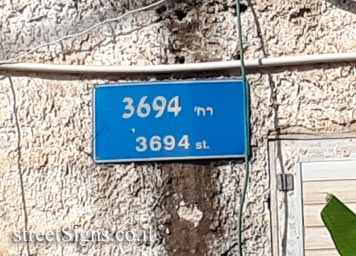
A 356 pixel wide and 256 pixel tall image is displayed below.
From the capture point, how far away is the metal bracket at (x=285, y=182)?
2.77m

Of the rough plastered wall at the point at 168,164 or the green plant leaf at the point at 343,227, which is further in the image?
the rough plastered wall at the point at 168,164

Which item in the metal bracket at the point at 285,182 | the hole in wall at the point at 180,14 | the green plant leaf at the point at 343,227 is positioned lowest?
the green plant leaf at the point at 343,227

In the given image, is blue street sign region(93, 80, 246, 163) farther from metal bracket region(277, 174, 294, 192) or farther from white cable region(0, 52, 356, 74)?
metal bracket region(277, 174, 294, 192)

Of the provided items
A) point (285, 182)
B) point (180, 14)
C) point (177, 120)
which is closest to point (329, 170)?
point (285, 182)

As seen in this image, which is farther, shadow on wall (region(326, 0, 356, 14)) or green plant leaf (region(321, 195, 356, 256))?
shadow on wall (region(326, 0, 356, 14))

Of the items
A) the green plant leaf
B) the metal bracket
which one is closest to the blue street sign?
the metal bracket

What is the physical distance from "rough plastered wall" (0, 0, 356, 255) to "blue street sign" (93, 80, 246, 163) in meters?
0.05

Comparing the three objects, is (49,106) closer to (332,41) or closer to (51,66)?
(51,66)

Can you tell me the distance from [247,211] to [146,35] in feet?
2.57

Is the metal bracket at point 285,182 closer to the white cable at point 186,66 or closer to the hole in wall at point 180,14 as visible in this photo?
the white cable at point 186,66

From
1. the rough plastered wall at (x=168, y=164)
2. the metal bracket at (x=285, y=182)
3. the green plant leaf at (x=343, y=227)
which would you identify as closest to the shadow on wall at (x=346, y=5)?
the rough plastered wall at (x=168, y=164)

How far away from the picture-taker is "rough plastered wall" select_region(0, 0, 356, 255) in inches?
110

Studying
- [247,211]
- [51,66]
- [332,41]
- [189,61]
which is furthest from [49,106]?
[332,41]

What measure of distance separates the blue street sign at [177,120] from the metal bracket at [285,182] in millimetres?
186
